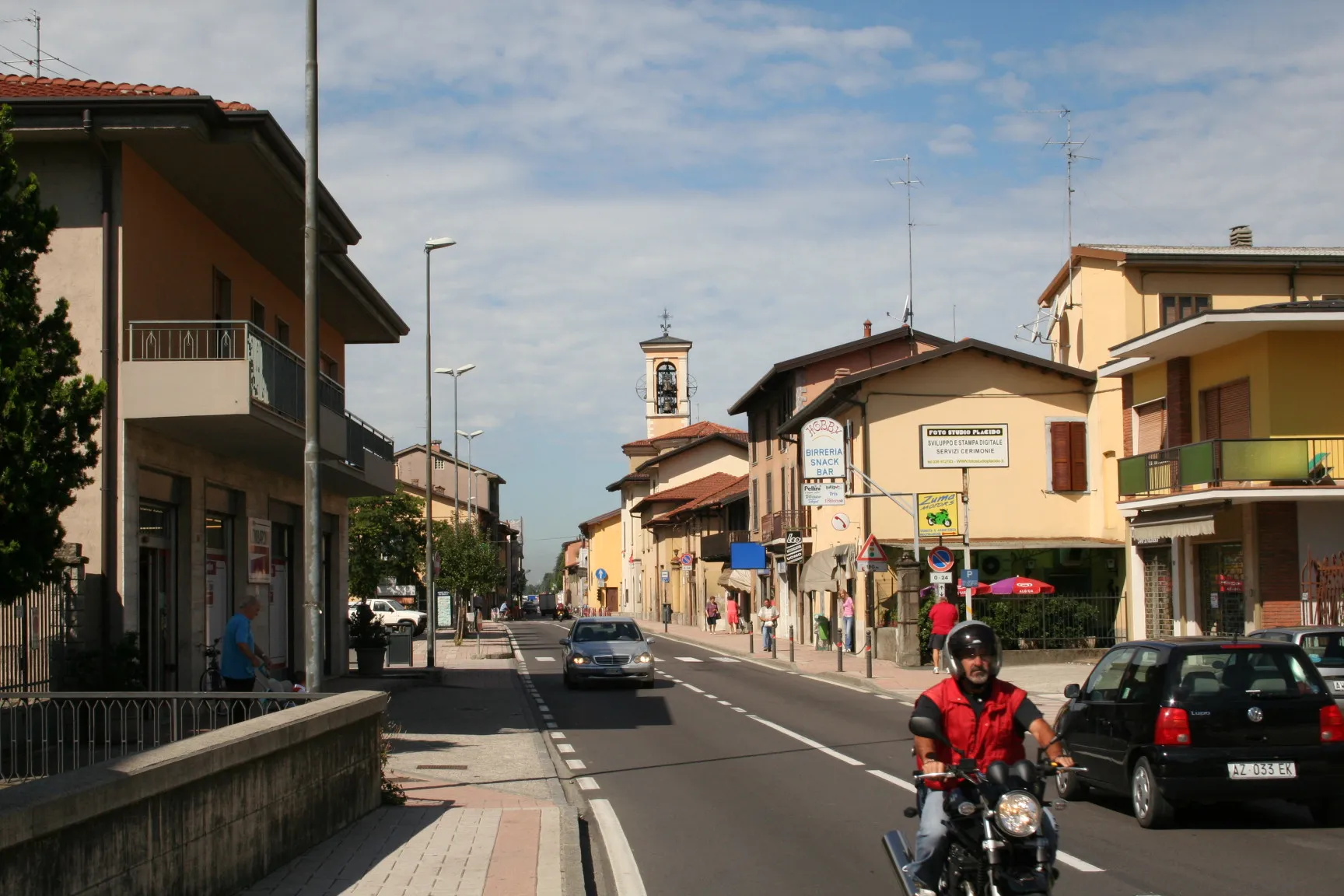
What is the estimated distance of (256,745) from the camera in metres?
8.03

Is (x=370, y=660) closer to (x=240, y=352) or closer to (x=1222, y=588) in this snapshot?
(x=240, y=352)

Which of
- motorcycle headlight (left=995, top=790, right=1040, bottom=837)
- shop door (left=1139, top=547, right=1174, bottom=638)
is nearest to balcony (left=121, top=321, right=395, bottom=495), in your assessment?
motorcycle headlight (left=995, top=790, right=1040, bottom=837)

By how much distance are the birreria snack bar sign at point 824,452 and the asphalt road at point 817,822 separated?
11.6 metres

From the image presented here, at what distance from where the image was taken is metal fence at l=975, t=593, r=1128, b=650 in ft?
107

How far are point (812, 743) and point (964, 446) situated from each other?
16200 mm

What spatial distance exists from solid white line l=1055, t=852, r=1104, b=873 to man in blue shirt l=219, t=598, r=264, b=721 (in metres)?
8.84

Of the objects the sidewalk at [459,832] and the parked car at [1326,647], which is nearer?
the sidewalk at [459,832]

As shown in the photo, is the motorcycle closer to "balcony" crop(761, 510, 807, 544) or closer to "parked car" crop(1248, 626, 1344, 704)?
"parked car" crop(1248, 626, 1344, 704)

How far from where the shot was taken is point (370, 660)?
29.5 meters

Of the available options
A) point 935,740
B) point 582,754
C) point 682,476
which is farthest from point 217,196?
point 682,476

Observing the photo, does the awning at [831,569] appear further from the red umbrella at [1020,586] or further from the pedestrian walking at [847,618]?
the red umbrella at [1020,586]

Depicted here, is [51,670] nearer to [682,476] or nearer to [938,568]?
[938,568]

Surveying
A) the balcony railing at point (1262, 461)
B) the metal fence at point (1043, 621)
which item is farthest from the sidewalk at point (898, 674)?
the balcony railing at point (1262, 461)

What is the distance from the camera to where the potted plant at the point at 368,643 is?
1157 inches
